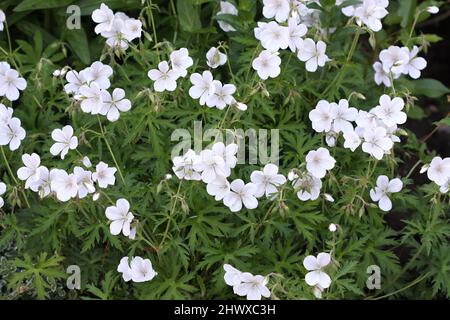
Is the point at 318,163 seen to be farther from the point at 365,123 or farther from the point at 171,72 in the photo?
the point at 171,72

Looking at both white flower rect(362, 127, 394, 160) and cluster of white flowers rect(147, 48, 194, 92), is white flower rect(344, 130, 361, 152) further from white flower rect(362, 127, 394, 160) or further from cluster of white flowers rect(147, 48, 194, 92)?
cluster of white flowers rect(147, 48, 194, 92)

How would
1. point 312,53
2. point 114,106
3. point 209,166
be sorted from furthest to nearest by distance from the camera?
point 312,53 → point 114,106 → point 209,166

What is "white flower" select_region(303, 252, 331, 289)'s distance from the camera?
2.97 metres

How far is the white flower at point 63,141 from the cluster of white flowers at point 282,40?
77 cm

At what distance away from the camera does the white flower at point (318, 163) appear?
3086 mm

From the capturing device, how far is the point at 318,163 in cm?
310

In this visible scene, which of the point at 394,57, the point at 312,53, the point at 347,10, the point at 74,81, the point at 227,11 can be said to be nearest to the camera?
the point at 74,81

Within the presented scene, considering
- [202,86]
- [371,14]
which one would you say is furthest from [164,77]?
[371,14]

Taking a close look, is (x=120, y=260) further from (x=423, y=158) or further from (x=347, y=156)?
(x=423, y=158)

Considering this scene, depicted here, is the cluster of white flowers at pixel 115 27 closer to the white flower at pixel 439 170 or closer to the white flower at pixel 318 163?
the white flower at pixel 318 163

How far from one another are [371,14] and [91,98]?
48.5 inches

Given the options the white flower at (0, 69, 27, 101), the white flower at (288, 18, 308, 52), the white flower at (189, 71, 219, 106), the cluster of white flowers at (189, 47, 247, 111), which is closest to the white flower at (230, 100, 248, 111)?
the cluster of white flowers at (189, 47, 247, 111)

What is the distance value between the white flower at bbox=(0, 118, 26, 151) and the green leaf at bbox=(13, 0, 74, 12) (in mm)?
842
